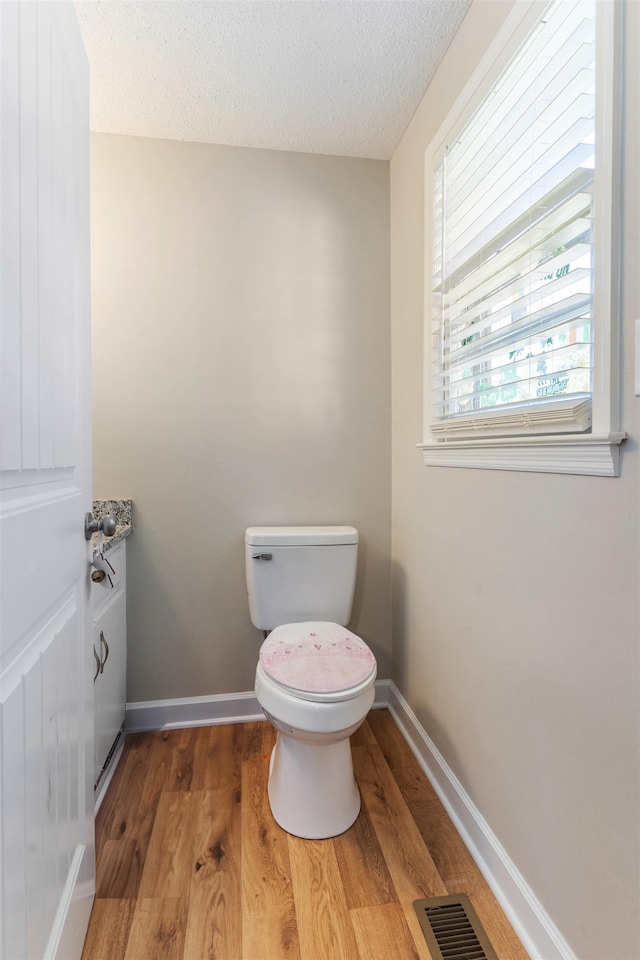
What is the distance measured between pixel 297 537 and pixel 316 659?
49 cm

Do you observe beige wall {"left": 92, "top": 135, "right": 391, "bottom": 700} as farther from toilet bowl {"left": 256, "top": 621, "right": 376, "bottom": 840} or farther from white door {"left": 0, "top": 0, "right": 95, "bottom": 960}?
white door {"left": 0, "top": 0, "right": 95, "bottom": 960}

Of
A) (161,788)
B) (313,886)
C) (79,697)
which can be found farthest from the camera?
(161,788)

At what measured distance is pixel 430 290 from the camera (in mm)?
1533

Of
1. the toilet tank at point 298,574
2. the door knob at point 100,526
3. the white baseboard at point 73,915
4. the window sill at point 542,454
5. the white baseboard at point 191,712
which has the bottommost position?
the white baseboard at point 191,712

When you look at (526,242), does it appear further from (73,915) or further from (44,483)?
(73,915)

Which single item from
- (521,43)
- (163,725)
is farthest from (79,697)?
(521,43)

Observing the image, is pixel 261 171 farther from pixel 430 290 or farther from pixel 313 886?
pixel 313 886

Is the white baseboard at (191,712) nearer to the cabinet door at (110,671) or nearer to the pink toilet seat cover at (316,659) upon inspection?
the cabinet door at (110,671)

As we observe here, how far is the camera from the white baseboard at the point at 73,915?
2.61ft

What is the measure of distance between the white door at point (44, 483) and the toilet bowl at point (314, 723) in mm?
491

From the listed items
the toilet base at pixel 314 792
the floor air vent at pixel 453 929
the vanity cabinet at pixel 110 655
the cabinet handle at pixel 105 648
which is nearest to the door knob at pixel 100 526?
the vanity cabinet at pixel 110 655

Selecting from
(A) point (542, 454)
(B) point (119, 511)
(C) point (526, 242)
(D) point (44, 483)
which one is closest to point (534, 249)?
(C) point (526, 242)

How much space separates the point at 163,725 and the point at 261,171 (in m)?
2.27

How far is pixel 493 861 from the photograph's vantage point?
1.15 meters
